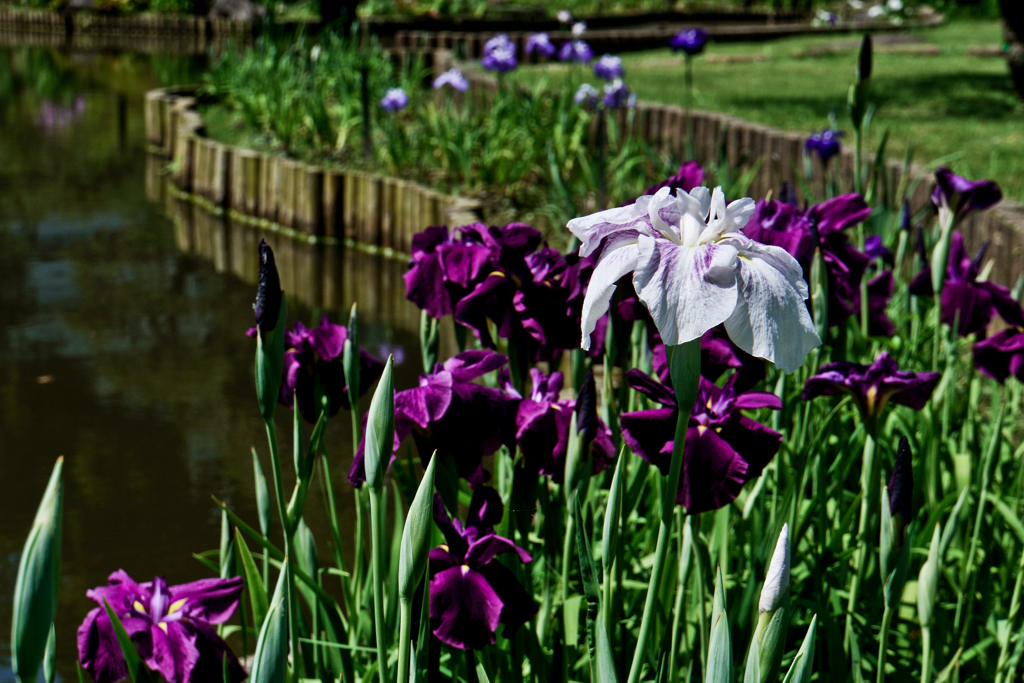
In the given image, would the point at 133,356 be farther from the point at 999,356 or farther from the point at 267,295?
the point at 999,356

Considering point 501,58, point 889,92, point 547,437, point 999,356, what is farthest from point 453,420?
point 889,92

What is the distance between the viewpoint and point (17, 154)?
293 inches

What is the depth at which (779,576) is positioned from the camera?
81cm

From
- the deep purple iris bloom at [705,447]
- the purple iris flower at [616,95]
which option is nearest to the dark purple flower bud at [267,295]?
the deep purple iris bloom at [705,447]

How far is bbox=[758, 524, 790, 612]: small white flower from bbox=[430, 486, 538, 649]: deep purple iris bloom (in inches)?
14.5

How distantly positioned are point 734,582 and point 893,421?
64cm

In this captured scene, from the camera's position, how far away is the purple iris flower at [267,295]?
3.64 feet

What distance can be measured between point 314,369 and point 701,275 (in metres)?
0.75

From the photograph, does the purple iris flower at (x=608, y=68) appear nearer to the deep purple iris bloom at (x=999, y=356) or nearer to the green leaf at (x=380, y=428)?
the deep purple iris bloom at (x=999, y=356)

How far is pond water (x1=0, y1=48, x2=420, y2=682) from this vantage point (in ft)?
8.99

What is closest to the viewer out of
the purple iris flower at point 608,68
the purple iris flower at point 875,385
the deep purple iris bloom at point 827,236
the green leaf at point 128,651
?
the green leaf at point 128,651

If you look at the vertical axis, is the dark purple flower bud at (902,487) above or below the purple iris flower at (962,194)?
below

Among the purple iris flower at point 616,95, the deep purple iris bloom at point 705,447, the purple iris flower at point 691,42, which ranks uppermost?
the purple iris flower at point 691,42

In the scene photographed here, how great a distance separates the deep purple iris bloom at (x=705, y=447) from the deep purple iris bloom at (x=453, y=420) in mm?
164
